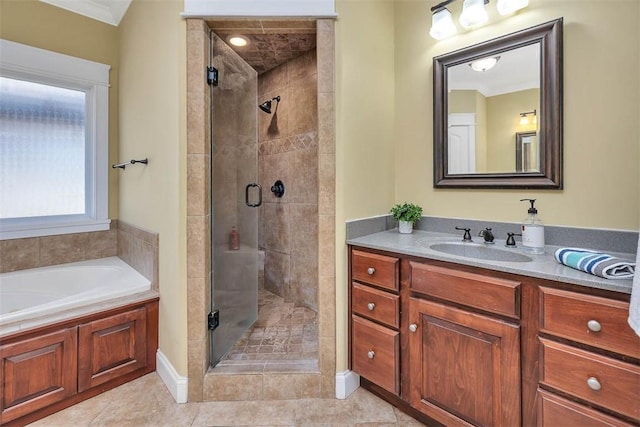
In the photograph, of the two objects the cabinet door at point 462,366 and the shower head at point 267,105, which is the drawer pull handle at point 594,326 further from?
the shower head at point 267,105

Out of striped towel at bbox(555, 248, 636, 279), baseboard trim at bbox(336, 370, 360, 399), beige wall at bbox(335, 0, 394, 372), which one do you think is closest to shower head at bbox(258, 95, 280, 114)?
beige wall at bbox(335, 0, 394, 372)

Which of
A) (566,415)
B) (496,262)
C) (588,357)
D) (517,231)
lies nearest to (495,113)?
(517,231)

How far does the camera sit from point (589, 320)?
1006mm

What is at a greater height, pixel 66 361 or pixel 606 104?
pixel 606 104

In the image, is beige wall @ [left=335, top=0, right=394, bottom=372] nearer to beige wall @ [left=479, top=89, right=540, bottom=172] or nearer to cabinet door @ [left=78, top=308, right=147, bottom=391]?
beige wall @ [left=479, top=89, right=540, bottom=172]

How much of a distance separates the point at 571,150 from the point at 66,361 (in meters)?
2.83

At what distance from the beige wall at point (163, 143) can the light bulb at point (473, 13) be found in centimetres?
154

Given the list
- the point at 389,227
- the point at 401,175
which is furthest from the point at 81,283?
the point at 401,175

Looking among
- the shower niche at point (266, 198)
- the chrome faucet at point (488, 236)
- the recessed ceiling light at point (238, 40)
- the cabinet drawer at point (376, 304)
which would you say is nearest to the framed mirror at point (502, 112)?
the chrome faucet at point (488, 236)

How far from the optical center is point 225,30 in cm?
169

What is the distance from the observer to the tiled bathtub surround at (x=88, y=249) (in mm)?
2068

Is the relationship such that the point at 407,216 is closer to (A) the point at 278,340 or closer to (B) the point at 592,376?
(B) the point at 592,376

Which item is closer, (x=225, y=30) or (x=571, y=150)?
(x=571, y=150)

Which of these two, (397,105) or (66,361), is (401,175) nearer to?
(397,105)
